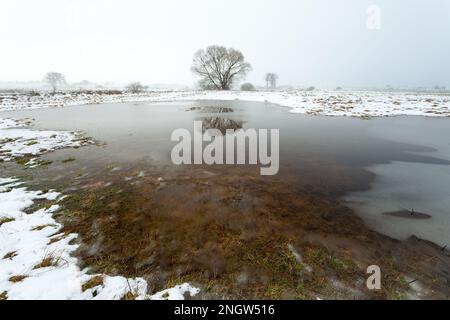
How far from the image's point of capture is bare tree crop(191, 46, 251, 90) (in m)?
50.2

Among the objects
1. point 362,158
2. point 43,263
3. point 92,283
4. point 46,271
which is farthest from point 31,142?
point 362,158

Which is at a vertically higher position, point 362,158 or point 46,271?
point 362,158

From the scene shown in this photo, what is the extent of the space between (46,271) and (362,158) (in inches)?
374

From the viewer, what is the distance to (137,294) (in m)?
2.79

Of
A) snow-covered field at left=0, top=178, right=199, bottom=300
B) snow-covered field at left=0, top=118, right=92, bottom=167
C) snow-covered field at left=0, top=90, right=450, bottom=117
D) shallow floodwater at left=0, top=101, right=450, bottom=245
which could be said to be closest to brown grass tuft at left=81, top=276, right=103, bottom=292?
snow-covered field at left=0, top=178, right=199, bottom=300

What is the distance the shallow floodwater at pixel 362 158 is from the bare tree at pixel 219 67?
42433mm

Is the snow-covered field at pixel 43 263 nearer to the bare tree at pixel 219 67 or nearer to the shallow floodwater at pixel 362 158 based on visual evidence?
the shallow floodwater at pixel 362 158

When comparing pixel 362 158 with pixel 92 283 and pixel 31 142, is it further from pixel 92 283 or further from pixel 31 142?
pixel 31 142

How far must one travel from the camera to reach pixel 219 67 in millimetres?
52062

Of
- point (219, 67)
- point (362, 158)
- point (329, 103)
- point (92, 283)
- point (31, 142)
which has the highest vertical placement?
point (219, 67)

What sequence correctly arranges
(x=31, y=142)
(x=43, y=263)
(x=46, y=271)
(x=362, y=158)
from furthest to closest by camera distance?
(x=31, y=142), (x=362, y=158), (x=43, y=263), (x=46, y=271)

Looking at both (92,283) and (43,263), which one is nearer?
(92,283)

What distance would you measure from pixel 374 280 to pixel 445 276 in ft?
3.54

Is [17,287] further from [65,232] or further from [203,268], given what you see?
[203,268]
